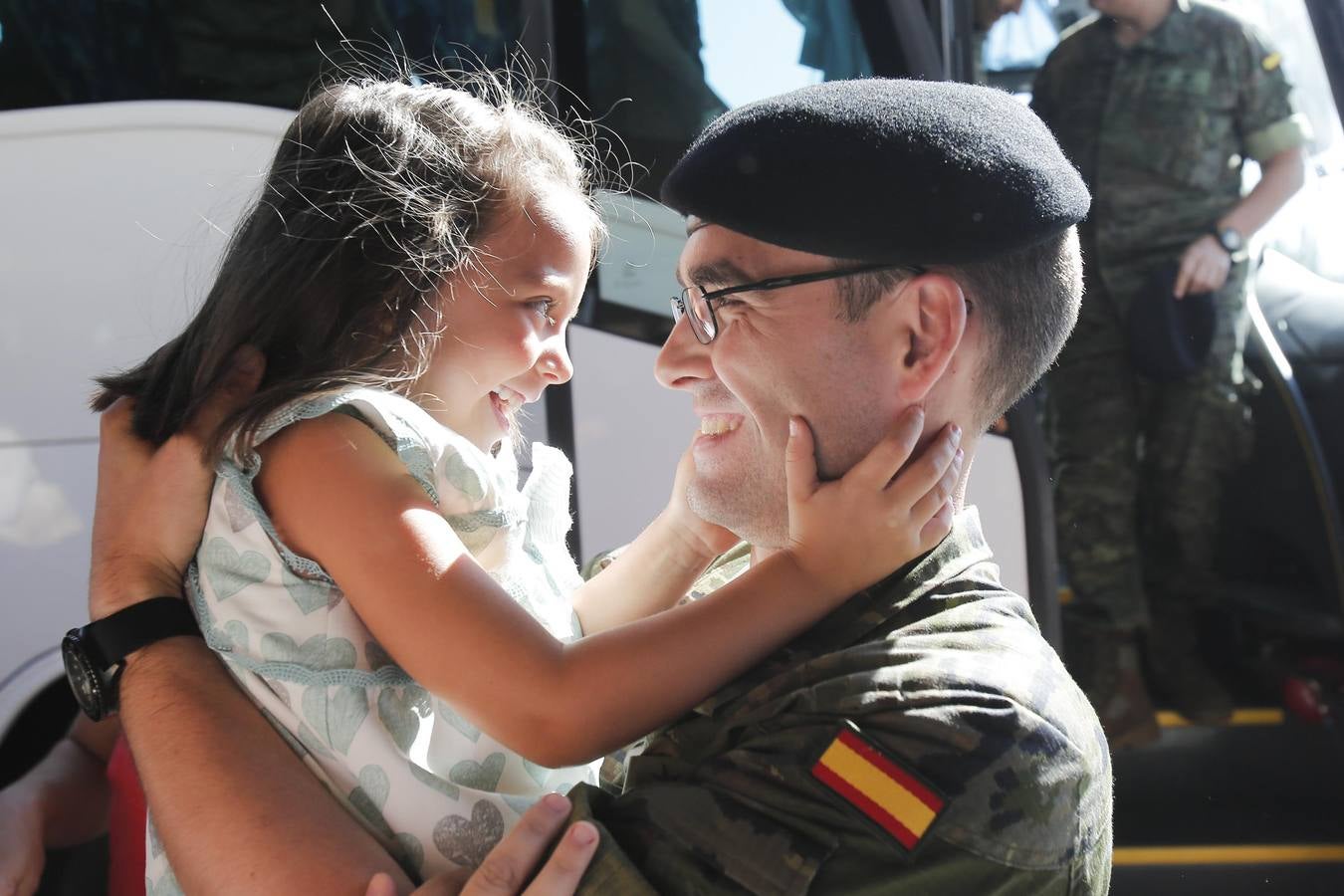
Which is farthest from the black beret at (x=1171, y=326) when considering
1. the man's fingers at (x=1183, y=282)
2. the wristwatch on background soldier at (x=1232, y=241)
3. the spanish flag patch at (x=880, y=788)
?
the spanish flag patch at (x=880, y=788)

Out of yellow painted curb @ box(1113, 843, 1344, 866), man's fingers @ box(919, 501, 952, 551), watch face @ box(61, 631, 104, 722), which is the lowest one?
yellow painted curb @ box(1113, 843, 1344, 866)

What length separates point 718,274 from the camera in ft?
5.66

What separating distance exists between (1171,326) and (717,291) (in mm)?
2519

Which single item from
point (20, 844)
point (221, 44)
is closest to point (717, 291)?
point (20, 844)

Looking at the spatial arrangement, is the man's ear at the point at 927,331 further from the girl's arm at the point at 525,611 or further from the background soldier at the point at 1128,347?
the background soldier at the point at 1128,347

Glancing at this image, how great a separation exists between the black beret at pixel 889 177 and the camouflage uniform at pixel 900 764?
0.48 m

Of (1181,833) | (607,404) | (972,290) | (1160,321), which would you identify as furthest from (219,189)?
(1181,833)

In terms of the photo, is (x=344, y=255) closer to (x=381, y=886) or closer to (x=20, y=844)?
(x=381, y=886)

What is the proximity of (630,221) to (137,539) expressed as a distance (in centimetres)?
167

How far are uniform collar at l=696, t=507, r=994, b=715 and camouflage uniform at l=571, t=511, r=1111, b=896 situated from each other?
1.1 inches

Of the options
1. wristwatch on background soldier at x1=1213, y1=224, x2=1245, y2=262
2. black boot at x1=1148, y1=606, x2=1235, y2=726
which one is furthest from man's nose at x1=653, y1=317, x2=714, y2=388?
black boot at x1=1148, y1=606, x2=1235, y2=726

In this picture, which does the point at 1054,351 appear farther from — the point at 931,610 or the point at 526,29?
the point at 526,29

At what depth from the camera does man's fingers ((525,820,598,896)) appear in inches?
48.8

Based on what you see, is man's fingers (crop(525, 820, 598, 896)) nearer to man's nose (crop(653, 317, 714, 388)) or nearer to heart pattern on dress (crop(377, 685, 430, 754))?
heart pattern on dress (crop(377, 685, 430, 754))
